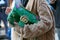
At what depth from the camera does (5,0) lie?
2.97m

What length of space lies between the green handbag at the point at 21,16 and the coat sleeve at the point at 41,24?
0.03 meters

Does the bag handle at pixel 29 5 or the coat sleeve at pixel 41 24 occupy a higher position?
the bag handle at pixel 29 5

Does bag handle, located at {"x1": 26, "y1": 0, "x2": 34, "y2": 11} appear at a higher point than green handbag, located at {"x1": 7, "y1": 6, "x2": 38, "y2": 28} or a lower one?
higher

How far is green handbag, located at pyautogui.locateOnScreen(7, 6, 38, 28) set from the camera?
4.18 ft

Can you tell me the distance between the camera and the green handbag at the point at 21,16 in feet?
4.18

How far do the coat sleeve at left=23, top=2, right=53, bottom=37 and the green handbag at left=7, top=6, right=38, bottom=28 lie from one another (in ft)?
0.11

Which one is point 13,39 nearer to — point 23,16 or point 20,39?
point 20,39

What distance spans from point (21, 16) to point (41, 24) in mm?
156

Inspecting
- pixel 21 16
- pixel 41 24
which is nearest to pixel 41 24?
pixel 41 24

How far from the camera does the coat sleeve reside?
1.27m

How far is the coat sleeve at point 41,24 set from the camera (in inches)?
50.0

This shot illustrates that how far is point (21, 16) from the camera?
4.18ft

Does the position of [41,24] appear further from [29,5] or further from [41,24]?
[29,5]

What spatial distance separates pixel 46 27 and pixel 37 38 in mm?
121
